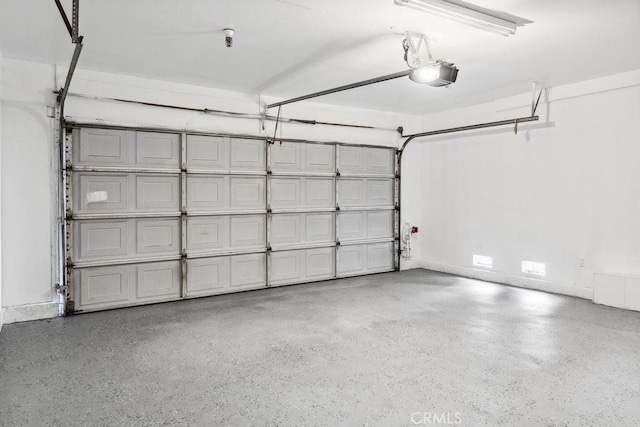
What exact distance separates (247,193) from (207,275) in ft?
→ 4.28

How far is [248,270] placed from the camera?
19.8ft

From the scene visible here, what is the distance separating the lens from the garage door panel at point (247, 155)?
5867 mm

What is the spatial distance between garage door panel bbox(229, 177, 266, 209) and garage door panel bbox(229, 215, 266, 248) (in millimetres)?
175

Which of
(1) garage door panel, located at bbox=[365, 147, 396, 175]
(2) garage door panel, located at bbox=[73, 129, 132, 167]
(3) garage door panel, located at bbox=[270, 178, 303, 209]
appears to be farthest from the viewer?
(1) garage door panel, located at bbox=[365, 147, 396, 175]

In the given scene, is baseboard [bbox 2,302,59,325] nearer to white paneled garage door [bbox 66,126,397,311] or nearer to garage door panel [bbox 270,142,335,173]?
white paneled garage door [bbox 66,126,397,311]

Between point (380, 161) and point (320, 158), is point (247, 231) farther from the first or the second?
point (380, 161)

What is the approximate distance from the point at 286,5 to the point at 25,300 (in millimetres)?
4254

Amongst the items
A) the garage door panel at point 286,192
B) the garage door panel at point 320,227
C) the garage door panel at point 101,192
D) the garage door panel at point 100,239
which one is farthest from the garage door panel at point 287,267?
the garage door panel at point 101,192

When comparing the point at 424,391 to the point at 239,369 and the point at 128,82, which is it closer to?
the point at 239,369

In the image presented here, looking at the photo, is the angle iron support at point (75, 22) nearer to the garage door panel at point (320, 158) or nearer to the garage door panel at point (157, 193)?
the garage door panel at point (157, 193)

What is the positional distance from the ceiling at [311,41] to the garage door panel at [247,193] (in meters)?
1.34

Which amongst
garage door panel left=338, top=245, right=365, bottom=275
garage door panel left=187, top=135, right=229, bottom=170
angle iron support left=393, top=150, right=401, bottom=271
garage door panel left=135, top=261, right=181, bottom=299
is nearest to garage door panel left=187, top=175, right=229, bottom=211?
garage door panel left=187, top=135, right=229, bottom=170

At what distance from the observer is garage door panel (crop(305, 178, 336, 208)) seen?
21.6ft

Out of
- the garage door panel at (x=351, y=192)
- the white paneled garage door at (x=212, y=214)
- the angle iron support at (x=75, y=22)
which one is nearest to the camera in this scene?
the angle iron support at (x=75, y=22)
